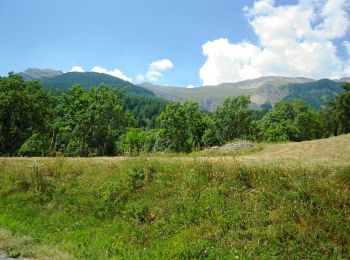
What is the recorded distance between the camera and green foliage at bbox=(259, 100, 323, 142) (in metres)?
87.8

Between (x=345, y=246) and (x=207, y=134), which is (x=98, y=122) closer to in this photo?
(x=207, y=134)

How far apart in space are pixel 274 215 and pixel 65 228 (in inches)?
287

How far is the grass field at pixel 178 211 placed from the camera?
10.9 m

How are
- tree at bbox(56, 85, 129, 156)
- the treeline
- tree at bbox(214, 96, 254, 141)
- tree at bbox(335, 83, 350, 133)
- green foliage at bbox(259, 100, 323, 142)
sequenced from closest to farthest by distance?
the treeline < tree at bbox(56, 85, 129, 156) < tree at bbox(335, 83, 350, 133) < tree at bbox(214, 96, 254, 141) < green foliage at bbox(259, 100, 323, 142)

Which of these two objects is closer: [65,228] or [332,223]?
[332,223]

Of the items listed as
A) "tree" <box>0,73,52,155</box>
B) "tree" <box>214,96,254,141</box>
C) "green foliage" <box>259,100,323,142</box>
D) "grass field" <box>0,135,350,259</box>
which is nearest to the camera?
"grass field" <box>0,135,350,259</box>

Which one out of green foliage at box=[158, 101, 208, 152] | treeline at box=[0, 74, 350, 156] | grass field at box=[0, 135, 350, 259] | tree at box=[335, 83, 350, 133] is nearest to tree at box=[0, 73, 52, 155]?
treeline at box=[0, 74, 350, 156]

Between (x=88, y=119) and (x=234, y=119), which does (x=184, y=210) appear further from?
(x=234, y=119)

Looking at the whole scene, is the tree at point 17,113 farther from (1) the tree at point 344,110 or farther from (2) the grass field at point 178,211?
(1) the tree at point 344,110

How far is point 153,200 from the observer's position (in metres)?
14.2

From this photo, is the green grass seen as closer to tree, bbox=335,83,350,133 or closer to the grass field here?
the grass field

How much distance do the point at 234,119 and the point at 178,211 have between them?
247ft


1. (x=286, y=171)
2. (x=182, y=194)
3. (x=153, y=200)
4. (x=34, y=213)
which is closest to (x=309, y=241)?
(x=286, y=171)

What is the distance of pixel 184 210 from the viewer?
42.8 feet
